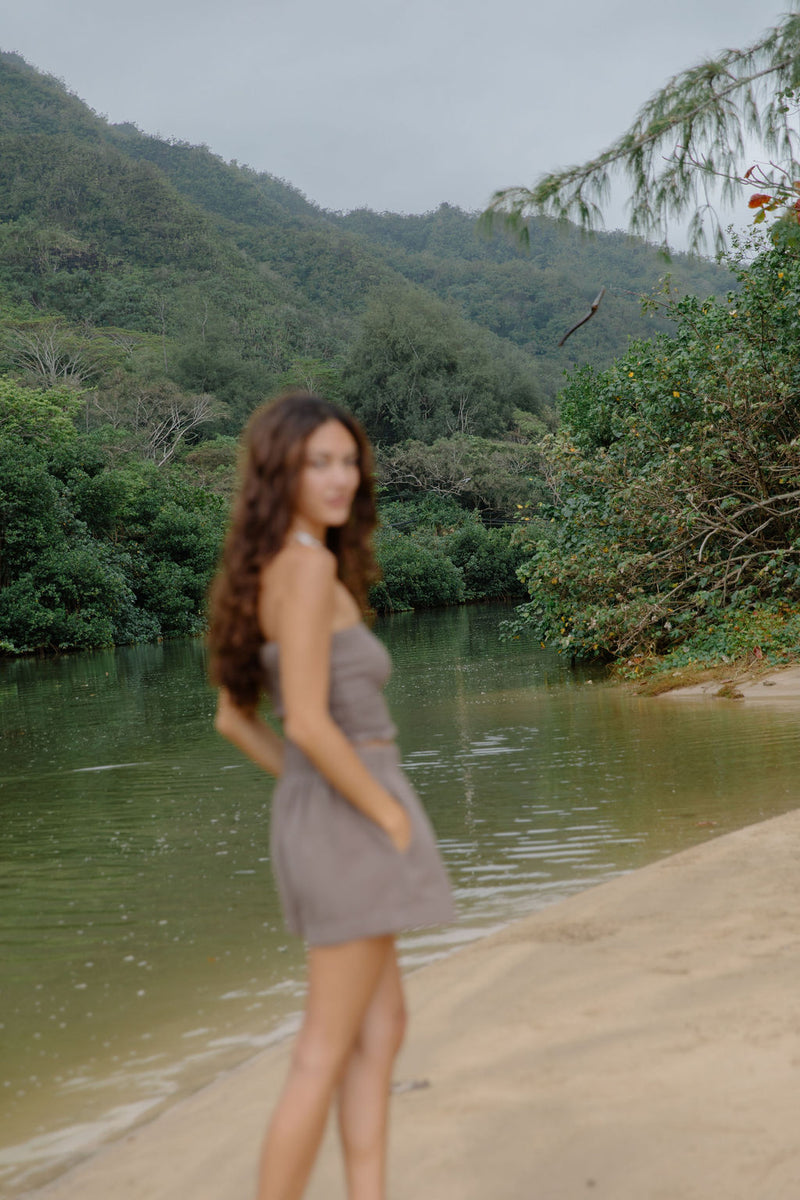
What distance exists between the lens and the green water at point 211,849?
3404 mm

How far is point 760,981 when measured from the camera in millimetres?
3217

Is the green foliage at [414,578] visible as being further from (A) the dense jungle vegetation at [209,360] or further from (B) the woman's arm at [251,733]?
(B) the woman's arm at [251,733]

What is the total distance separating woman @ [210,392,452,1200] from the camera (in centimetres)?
185

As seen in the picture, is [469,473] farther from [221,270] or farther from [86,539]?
[221,270]

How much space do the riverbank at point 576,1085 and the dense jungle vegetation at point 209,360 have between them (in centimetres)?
613

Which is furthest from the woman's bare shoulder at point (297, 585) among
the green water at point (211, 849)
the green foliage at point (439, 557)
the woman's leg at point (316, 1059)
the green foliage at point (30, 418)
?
the green foliage at point (439, 557)

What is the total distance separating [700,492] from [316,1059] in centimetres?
1138

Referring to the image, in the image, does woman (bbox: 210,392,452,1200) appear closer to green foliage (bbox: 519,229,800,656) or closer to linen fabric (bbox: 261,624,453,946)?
linen fabric (bbox: 261,624,453,946)

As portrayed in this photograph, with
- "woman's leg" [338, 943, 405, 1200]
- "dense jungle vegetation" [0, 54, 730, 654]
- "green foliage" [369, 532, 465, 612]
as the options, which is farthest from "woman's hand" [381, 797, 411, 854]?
"green foliage" [369, 532, 465, 612]

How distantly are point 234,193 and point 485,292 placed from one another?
2292 centimetres

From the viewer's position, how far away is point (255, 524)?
6.63 feet

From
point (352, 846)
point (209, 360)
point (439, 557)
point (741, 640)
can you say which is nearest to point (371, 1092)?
point (352, 846)

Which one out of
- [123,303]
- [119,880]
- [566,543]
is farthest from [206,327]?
[119,880]

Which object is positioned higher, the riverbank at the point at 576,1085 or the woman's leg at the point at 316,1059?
the woman's leg at the point at 316,1059
